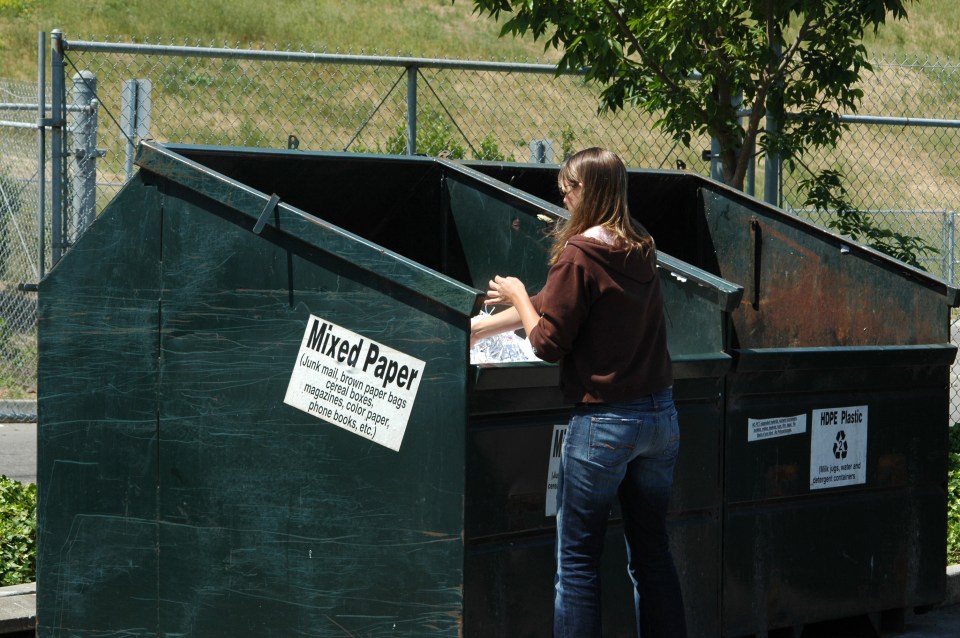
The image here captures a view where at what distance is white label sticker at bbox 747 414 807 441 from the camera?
14.0 ft

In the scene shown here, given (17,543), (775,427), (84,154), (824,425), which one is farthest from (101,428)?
(84,154)

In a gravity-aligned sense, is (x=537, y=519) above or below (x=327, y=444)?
below

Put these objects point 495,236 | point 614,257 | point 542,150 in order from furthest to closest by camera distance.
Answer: point 542,150 → point 495,236 → point 614,257

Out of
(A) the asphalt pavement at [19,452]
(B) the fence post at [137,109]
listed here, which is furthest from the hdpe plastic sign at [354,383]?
(A) the asphalt pavement at [19,452]

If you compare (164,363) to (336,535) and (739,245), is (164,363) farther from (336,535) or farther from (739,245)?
(739,245)

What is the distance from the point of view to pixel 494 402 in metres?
3.48

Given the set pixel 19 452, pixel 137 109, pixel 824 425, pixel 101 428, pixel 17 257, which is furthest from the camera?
pixel 17 257

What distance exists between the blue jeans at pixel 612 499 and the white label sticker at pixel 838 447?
3.41 feet

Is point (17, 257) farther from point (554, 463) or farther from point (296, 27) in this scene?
point (296, 27)

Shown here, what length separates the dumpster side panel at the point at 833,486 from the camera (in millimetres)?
4250

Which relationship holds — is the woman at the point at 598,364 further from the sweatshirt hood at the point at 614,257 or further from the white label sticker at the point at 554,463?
the white label sticker at the point at 554,463

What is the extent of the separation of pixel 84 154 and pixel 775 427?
15.5 feet

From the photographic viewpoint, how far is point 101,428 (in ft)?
12.7

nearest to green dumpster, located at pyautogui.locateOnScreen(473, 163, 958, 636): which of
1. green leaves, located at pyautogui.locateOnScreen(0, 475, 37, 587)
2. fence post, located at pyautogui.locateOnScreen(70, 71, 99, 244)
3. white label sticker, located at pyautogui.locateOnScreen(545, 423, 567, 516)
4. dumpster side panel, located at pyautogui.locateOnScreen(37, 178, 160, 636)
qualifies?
white label sticker, located at pyautogui.locateOnScreen(545, 423, 567, 516)
